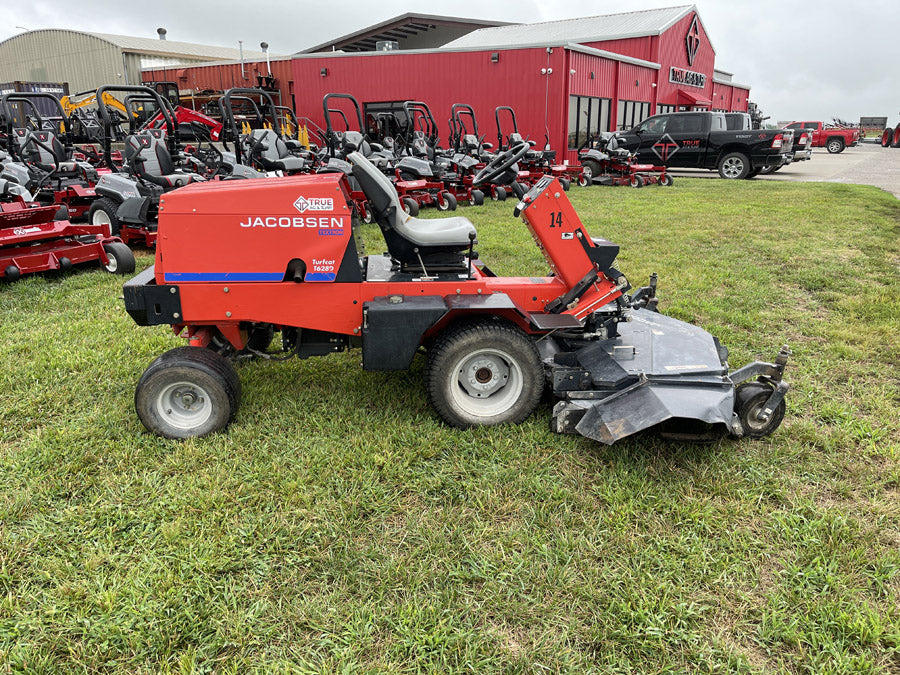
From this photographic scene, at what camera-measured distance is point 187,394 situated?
3273 mm

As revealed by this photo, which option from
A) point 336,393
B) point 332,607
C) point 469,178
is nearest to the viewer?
point 332,607

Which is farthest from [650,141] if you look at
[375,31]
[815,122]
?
[815,122]

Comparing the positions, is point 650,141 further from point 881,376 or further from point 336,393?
point 336,393

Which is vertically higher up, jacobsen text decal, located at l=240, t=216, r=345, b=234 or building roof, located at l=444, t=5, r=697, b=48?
building roof, located at l=444, t=5, r=697, b=48

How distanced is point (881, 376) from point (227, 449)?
3.99 meters

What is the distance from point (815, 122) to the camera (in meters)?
34.0

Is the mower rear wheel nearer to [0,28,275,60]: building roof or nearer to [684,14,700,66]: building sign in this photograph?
[684,14,700,66]: building sign

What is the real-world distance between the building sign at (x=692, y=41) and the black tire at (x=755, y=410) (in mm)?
30229

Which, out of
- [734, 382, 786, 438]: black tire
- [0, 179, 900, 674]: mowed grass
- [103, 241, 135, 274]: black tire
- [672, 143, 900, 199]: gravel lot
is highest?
[672, 143, 900, 199]: gravel lot

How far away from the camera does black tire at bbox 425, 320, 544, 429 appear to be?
10.5 feet

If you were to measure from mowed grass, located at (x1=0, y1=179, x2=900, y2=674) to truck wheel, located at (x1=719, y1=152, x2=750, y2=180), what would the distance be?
1448 centimetres

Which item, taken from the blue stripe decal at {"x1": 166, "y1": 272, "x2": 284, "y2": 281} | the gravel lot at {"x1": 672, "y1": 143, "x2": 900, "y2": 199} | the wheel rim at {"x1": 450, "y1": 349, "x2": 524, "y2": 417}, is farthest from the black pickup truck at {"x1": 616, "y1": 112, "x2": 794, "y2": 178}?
the blue stripe decal at {"x1": 166, "y1": 272, "x2": 284, "y2": 281}

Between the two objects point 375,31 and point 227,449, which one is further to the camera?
point 375,31

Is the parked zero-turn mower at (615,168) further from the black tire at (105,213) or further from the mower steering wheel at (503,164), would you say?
the mower steering wheel at (503,164)
